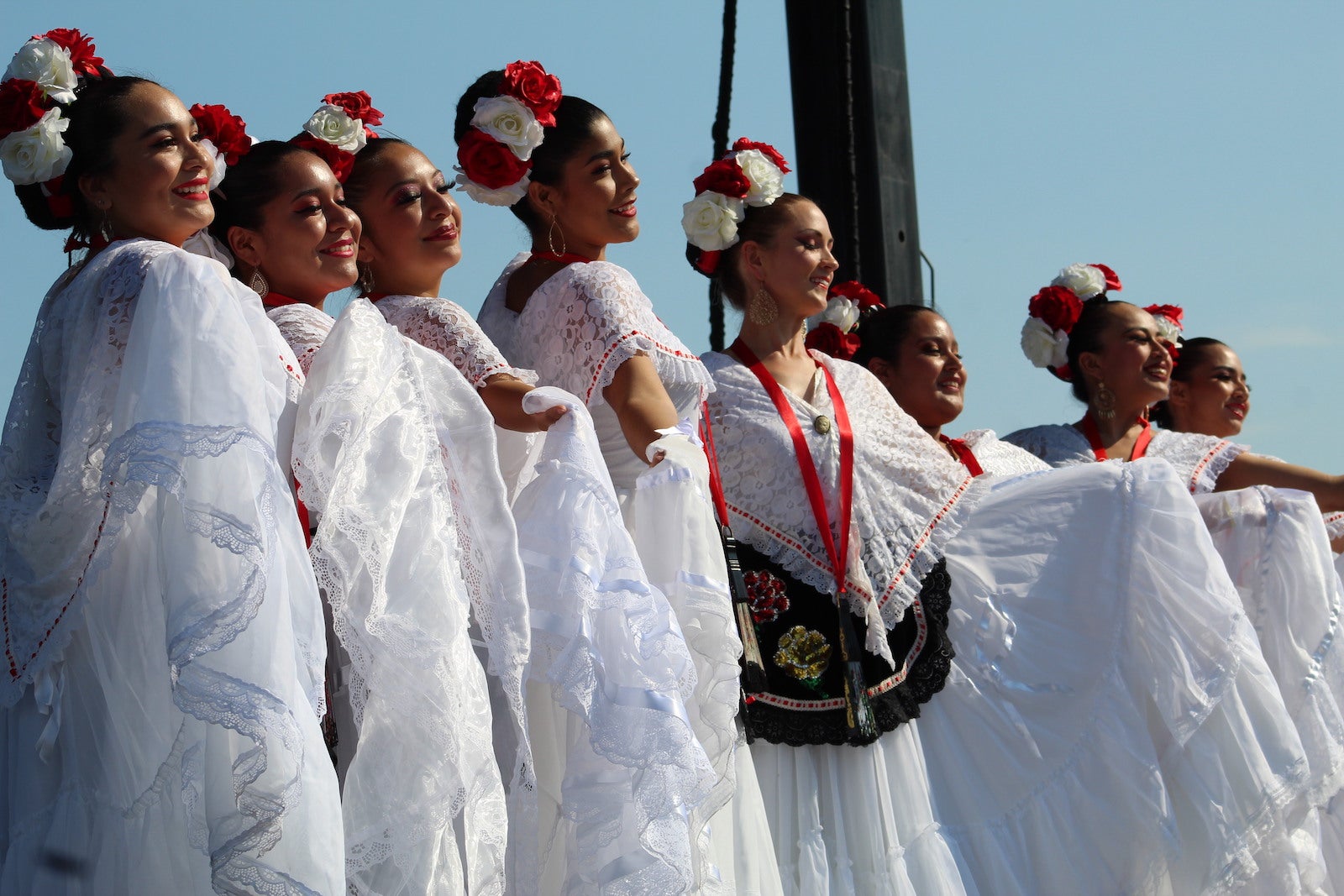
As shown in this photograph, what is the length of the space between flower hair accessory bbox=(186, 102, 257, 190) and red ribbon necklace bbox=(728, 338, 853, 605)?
5.30 ft

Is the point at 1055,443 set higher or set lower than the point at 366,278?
lower

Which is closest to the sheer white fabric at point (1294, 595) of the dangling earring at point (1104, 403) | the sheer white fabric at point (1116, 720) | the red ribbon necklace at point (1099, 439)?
the sheer white fabric at point (1116, 720)

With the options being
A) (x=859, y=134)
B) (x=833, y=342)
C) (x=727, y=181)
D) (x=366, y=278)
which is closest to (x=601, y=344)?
(x=366, y=278)

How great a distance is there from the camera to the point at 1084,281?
6418mm

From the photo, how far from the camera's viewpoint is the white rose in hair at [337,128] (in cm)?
411

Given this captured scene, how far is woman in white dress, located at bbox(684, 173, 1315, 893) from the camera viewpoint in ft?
14.2

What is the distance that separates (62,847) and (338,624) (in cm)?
63

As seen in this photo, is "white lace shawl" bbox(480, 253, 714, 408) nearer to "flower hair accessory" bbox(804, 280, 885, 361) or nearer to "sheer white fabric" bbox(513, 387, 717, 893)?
"sheer white fabric" bbox(513, 387, 717, 893)

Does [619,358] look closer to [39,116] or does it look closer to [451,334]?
[451,334]

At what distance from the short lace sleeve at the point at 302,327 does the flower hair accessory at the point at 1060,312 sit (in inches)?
134

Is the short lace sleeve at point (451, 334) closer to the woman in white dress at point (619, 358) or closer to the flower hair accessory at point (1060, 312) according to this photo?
the woman in white dress at point (619, 358)

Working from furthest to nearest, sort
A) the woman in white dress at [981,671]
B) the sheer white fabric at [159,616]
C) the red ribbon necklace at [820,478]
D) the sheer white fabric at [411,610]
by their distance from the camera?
the red ribbon necklace at [820,478] < the woman in white dress at [981,671] < the sheer white fabric at [411,610] < the sheer white fabric at [159,616]

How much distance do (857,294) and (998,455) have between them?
2.53 feet

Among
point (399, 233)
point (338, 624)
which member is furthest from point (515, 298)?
point (338, 624)
